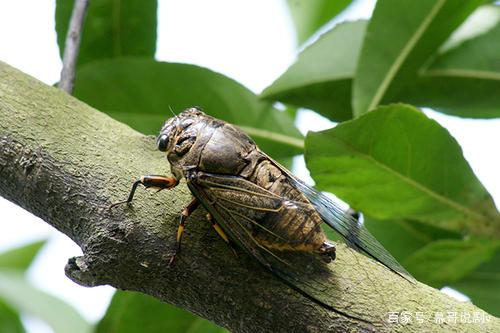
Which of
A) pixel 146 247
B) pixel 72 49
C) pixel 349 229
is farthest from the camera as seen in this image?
pixel 72 49

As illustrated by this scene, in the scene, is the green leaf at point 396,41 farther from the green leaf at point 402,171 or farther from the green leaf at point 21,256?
the green leaf at point 21,256

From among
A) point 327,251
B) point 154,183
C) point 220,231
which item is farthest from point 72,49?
point 327,251

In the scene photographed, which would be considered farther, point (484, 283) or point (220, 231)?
point (484, 283)

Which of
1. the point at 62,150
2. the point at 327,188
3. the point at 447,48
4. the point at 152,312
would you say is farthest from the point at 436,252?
the point at 62,150

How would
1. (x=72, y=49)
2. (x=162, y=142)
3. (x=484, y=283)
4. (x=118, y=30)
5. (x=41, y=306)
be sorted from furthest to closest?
(x=41, y=306)
(x=118, y=30)
(x=484, y=283)
(x=72, y=49)
(x=162, y=142)

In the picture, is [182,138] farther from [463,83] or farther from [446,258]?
[463,83]

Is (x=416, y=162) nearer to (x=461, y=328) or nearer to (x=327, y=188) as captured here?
(x=327, y=188)

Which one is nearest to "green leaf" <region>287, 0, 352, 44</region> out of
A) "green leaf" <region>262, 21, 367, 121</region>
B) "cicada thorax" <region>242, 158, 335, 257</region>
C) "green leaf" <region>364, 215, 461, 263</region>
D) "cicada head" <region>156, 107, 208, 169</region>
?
"green leaf" <region>262, 21, 367, 121</region>

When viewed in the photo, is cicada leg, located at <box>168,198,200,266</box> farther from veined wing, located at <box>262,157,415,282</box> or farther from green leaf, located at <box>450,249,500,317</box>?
green leaf, located at <box>450,249,500,317</box>
